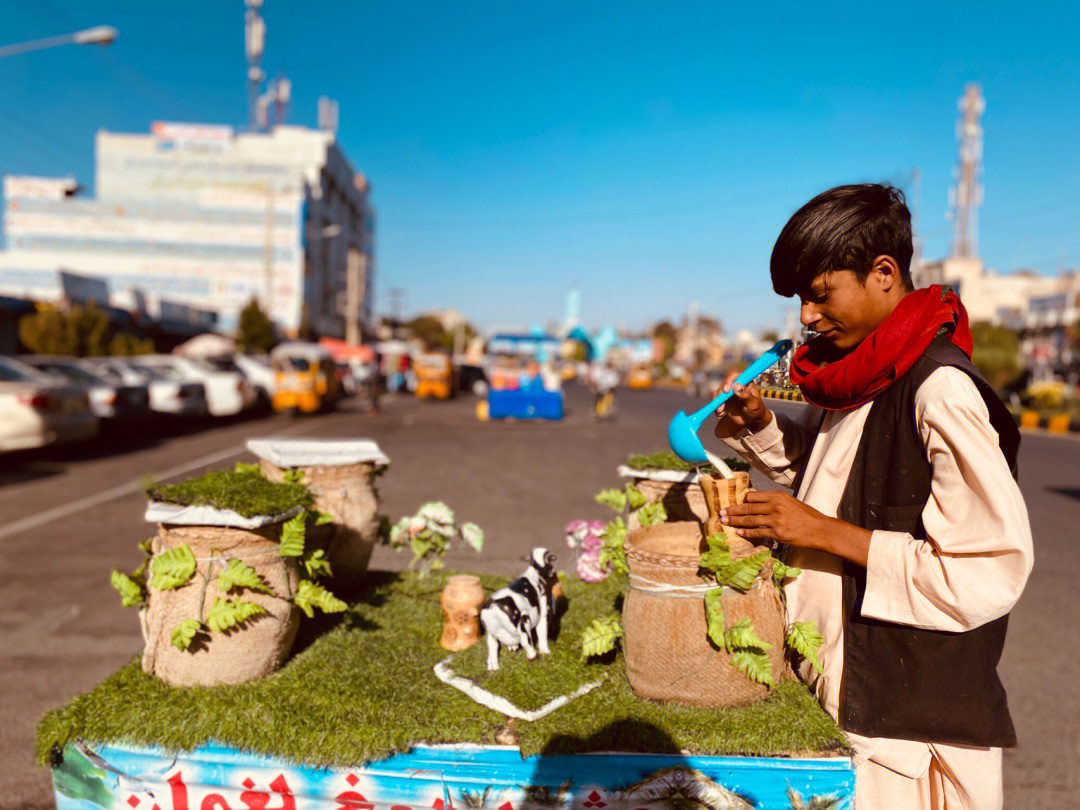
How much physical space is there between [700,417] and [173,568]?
2009 mm

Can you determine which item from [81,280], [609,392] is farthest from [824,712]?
[81,280]

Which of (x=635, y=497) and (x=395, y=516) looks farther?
(x=395, y=516)

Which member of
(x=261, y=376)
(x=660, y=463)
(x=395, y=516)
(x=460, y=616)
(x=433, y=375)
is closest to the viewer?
(x=460, y=616)

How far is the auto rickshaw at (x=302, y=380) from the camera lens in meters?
20.9

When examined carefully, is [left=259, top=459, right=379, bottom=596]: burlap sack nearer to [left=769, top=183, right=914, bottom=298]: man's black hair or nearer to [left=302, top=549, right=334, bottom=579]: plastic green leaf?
[left=302, top=549, right=334, bottom=579]: plastic green leaf

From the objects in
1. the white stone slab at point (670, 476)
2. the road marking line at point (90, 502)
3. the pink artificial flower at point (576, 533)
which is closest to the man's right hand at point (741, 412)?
the white stone slab at point (670, 476)

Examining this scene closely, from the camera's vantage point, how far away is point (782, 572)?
2.08m

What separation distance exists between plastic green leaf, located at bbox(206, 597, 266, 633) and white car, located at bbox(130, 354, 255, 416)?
17.4 m

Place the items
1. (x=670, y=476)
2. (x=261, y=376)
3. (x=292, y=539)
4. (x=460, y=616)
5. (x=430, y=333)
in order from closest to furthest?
1. (x=292, y=539)
2. (x=460, y=616)
3. (x=670, y=476)
4. (x=261, y=376)
5. (x=430, y=333)

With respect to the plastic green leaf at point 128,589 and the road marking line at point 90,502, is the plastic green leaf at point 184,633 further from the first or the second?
the road marking line at point 90,502

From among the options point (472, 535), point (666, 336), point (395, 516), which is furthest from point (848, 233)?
point (666, 336)

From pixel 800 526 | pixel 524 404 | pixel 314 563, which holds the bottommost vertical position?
pixel 524 404

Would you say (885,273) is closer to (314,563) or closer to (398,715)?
(398,715)

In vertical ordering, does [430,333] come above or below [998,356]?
below
